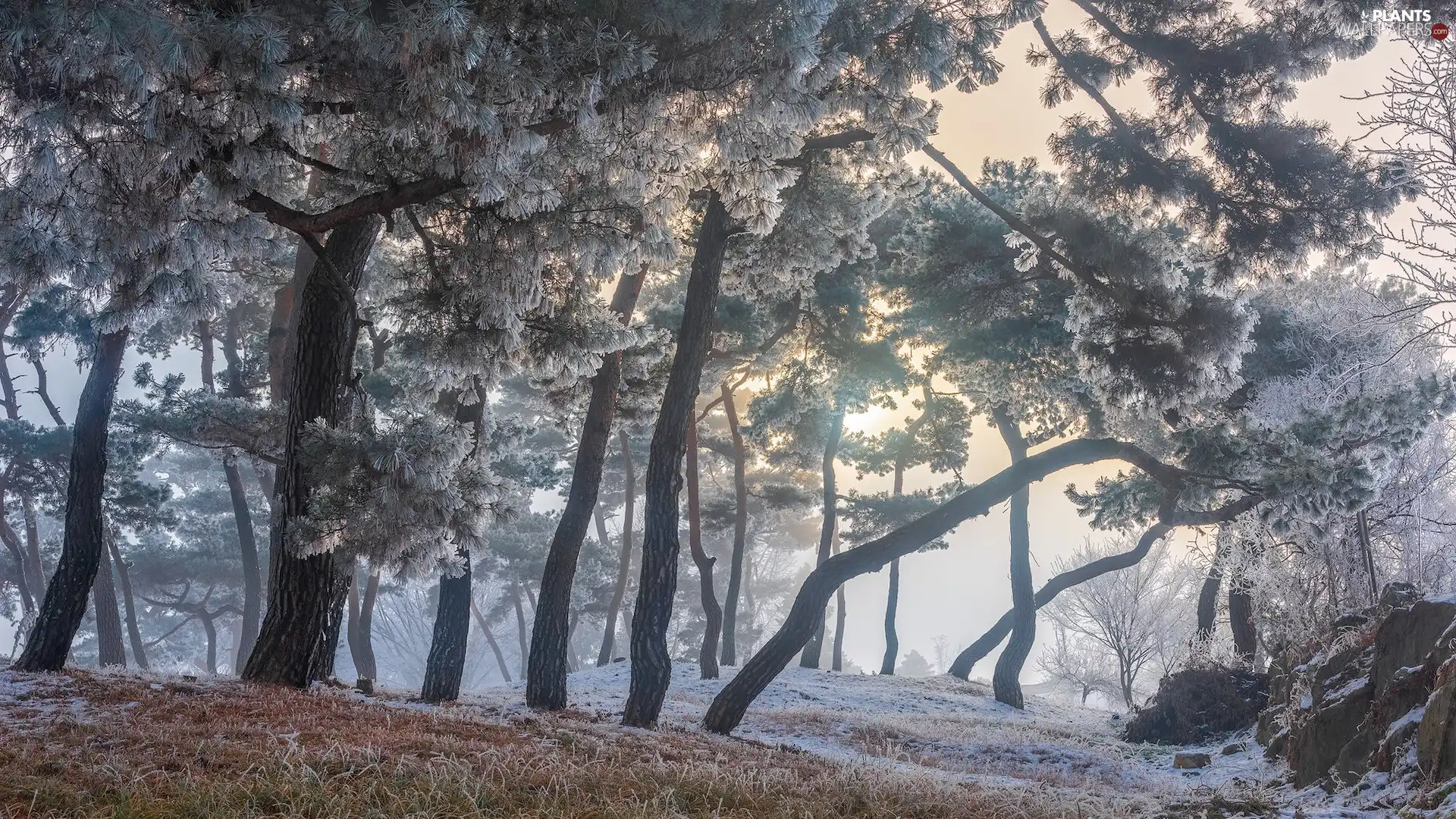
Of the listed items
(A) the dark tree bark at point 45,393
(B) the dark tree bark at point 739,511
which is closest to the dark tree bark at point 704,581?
(B) the dark tree bark at point 739,511

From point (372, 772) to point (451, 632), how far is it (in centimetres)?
882

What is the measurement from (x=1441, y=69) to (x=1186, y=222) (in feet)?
8.77

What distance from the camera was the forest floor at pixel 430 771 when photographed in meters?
3.34

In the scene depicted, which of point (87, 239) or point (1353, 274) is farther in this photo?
point (1353, 274)

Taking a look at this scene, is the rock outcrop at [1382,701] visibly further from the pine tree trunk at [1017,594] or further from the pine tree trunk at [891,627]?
the pine tree trunk at [891,627]

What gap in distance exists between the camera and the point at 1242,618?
15844 millimetres

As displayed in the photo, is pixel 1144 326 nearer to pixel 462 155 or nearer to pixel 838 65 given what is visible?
pixel 838 65

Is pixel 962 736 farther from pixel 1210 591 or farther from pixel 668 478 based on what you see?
pixel 1210 591

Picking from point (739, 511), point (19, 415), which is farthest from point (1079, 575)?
point (19, 415)

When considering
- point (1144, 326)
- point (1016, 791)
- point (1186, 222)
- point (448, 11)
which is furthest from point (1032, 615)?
point (448, 11)

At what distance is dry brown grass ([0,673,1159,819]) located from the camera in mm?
3287

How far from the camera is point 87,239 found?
6965mm

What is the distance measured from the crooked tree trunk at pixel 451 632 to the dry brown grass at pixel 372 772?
560cm

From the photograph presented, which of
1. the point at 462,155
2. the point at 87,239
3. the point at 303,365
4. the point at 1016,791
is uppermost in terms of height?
the point at 462,155
